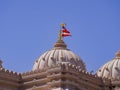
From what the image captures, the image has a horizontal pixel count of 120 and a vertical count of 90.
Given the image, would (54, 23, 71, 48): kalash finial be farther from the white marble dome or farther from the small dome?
the small dome

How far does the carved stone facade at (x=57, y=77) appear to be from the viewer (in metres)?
56.8

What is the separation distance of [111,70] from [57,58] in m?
7.92

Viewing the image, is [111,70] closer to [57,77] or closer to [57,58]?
[57,58]

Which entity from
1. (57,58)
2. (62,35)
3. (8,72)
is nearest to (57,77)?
(8,72)

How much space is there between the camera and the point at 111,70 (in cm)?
6806

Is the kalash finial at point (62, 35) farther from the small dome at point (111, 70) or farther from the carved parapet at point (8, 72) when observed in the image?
the carved parapet at point (8, 72)

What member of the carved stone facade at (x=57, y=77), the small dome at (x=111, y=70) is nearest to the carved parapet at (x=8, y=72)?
the carved stone facade at (x=57, y=77)

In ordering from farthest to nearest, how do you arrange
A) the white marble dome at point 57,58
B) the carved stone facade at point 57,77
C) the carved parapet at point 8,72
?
1. the white marble dome at point 57,58
2. the carved parapet at point 8,72
3. the carved stone facade at point 57,77

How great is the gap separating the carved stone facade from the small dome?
8.48 ft

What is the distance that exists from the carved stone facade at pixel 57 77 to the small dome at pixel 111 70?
2.58m

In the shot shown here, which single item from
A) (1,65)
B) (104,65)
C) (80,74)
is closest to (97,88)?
(80,74)

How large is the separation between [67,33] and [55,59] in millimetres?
5017

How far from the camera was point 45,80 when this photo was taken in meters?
58.8

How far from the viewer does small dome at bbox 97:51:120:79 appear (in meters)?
67.5
